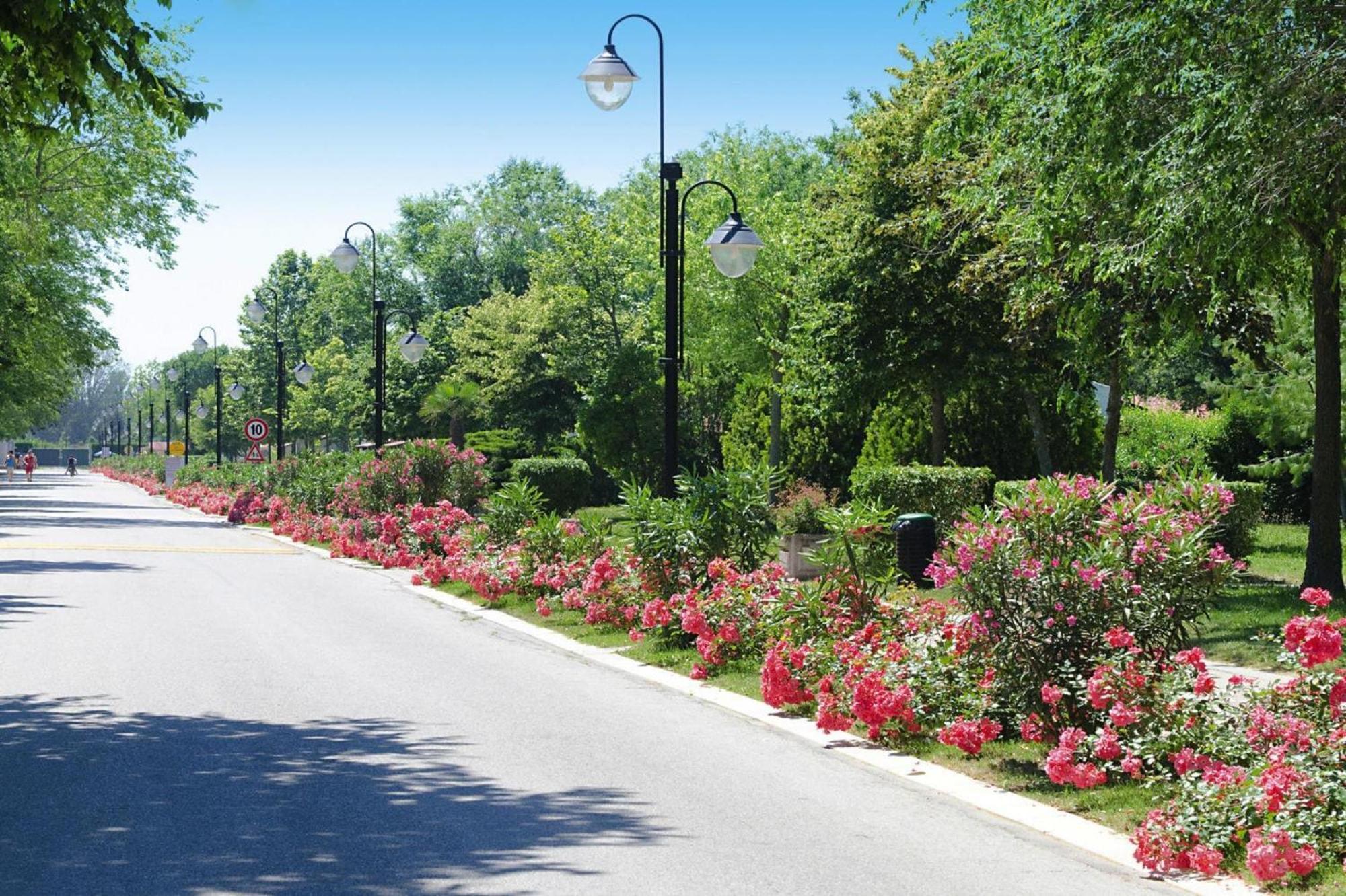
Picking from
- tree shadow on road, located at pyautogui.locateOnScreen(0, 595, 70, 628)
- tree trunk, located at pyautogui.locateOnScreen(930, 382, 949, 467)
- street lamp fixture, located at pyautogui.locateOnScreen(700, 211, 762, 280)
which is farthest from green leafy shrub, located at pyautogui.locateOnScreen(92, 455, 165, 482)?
street lamp fixture, located at pyautogui.locateOnScreen(700, 211, 762, 280)

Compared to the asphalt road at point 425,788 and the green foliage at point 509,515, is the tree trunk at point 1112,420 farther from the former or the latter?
the asphalt road at point 425,788

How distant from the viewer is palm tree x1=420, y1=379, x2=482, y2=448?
57.4 metres

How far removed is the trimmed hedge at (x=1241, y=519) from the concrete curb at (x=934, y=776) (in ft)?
22.0

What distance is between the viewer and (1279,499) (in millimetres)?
29781

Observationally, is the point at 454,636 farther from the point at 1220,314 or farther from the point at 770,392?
the point at 770,392

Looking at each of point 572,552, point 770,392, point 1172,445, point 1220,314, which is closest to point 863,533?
point 572,552

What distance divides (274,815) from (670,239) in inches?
369

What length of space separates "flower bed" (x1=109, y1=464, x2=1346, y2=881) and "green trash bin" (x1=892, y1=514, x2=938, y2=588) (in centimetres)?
661

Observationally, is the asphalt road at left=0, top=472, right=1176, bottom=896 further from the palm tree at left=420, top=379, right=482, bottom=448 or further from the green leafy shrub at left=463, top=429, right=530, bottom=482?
the palm tree at left=420, top=379, right=482, bottom=448

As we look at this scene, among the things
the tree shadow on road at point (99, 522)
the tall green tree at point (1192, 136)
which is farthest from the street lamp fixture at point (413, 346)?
the tall green tree at point (1192, 136)

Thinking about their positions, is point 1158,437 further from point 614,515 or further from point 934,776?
point 934,776

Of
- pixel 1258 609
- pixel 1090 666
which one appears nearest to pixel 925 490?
pixel 1258 609

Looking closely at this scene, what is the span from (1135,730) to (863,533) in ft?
12.4

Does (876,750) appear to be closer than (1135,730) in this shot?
No
